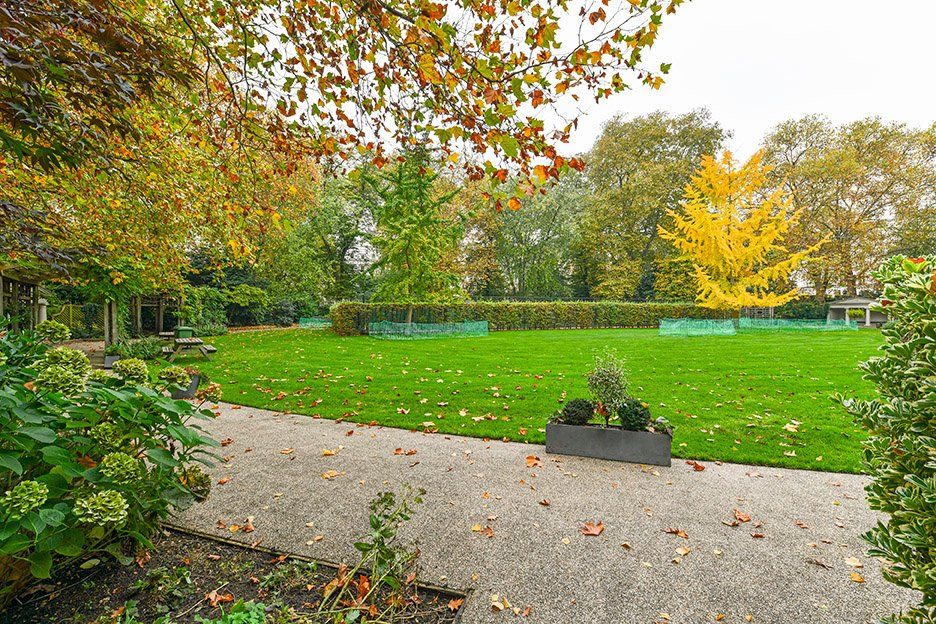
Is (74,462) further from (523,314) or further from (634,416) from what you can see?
(523,314)

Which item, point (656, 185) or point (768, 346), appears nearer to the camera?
point (768, 346)

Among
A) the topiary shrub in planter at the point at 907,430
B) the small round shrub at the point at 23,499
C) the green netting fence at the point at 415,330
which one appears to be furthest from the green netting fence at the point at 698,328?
the small round shrub at the point at 23,499

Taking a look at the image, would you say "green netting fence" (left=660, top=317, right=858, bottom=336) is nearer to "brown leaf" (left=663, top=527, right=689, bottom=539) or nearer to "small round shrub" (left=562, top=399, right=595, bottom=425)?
"small round shrub" (left=562, top=399, right=595, bottom=425)

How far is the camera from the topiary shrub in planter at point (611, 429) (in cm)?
446

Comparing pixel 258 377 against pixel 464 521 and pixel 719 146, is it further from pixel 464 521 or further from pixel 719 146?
pixel 719 146

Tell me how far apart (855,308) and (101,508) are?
120 feet

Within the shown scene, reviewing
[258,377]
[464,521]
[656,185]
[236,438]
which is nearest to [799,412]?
[464,521]

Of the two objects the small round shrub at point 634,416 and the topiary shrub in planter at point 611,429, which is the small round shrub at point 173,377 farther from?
the small round shrub at point 634,416

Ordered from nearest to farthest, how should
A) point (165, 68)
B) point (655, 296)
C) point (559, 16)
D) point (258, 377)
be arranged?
1. point (559, 16)
2. point (165, 68)
3. point (258, 377)
4. point (655, 296)

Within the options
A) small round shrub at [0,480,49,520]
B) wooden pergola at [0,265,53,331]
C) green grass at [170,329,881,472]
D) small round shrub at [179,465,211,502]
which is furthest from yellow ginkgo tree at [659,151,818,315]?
wooden pergola at [0,265,53,331]

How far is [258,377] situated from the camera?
9203mm

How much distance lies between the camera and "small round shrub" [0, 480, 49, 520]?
1.69m

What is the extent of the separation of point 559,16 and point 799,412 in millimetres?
6693

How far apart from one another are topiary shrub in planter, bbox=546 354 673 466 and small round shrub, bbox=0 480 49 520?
4.19 m
